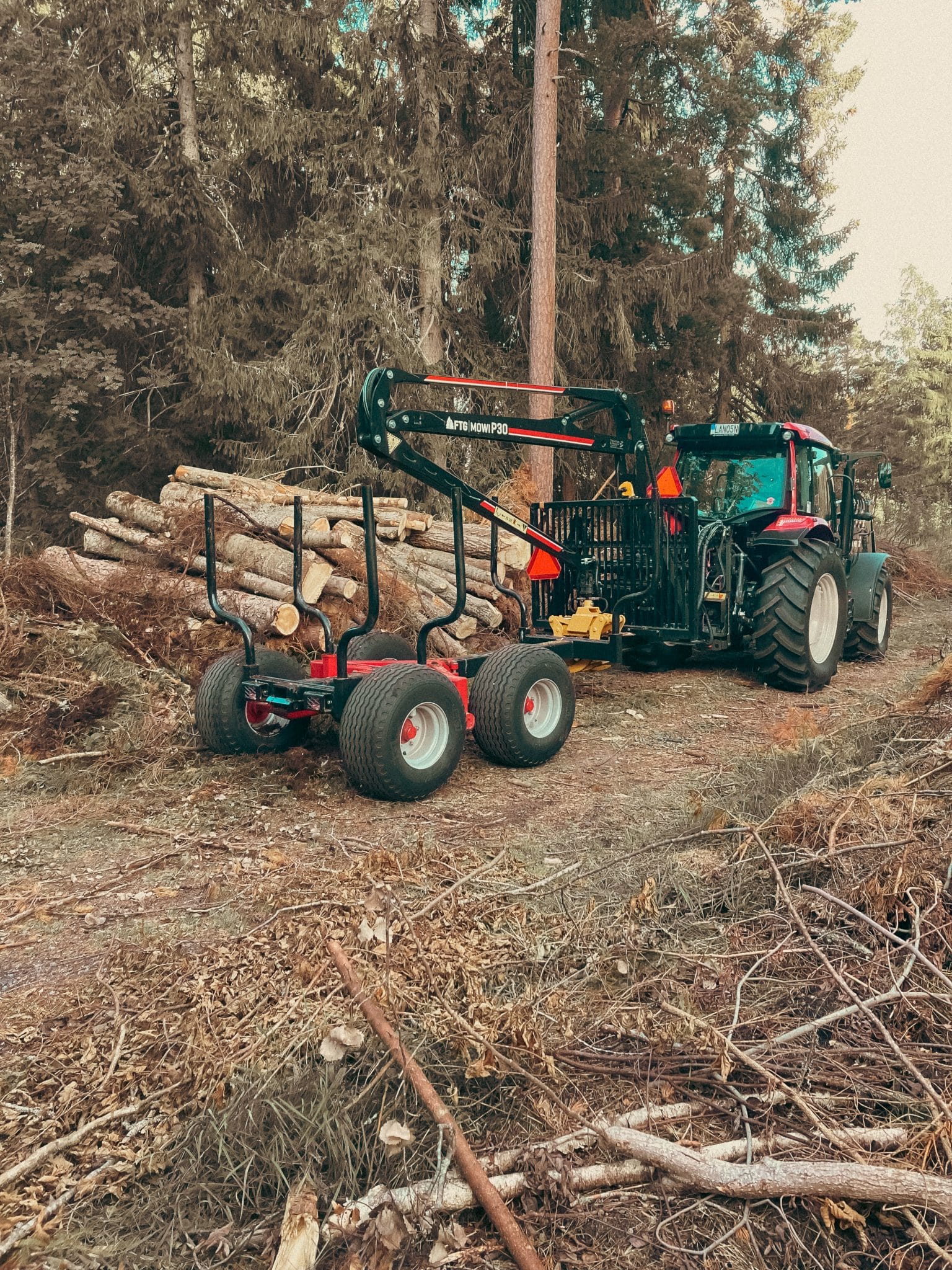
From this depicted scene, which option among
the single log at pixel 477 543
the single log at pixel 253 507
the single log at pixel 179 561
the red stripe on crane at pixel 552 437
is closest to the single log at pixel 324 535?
the single log at pixel 253 507

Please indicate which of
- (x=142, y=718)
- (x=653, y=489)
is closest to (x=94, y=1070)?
(x=142, y=718)

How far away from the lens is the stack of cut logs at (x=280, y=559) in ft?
28.9

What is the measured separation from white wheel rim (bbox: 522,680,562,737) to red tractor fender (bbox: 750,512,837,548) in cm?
341

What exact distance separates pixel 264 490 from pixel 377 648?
165 inches

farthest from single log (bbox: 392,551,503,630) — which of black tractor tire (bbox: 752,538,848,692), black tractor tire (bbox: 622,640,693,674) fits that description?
black tractor tire (bbox: 752,538,848,692)

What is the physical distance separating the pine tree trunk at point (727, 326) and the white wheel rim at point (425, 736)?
15243 millimetres

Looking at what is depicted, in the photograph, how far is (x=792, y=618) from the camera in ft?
29.1

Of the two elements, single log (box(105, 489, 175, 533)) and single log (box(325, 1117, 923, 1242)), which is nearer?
single log (box(325, 1117, 923, 1242))

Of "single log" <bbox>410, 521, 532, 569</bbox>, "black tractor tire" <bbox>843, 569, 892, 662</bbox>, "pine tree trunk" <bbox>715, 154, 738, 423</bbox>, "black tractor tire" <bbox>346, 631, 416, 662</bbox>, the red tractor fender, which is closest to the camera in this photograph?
"black tractor tire" <bbox>346, 631, 416, 662</bbox>

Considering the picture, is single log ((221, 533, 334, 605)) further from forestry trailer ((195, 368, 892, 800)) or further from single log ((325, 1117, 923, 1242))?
single log ((325, 1117, 923, 1242))

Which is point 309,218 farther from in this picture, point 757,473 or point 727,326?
point 757,473

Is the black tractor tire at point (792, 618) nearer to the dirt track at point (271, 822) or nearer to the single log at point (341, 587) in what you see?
the dirt track at point (271, 822)

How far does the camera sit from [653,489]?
844 centimetres

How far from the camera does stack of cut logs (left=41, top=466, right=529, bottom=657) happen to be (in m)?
8.81
